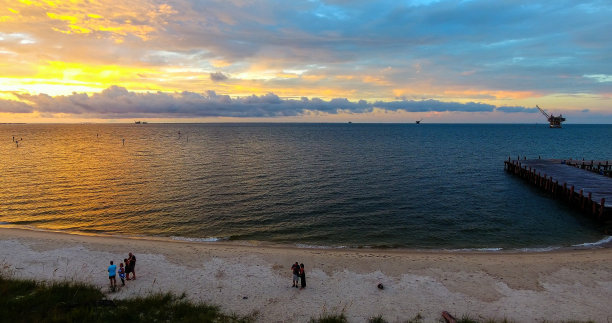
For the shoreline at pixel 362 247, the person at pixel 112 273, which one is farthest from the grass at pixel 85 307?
the shoreline at pixel 362 247

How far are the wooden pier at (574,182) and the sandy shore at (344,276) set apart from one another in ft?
39.8

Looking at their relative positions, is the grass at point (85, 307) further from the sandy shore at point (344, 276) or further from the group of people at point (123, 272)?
the sandy shore at point (344, 276)

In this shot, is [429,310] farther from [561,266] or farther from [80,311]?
[80,311]

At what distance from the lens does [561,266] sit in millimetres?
23203

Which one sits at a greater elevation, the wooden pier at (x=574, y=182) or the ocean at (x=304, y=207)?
the wooden pier at (x=574, y=182)

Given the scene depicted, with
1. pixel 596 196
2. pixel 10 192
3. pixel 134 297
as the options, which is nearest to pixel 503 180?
pixel 596 196

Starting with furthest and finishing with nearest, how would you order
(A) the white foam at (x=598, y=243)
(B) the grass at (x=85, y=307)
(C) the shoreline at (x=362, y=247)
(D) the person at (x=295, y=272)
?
(A) the white foam at (x=598, y=243) → (C) the shoreline at (x=362, y=247) → (D) the person at (x=295, y=272) → (B) the grass at (x=85, y=307)

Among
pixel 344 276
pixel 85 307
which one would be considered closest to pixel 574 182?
pixel 344 276

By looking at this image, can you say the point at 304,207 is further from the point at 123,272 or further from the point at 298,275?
the point at 123,272

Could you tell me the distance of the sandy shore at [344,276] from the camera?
17500mm

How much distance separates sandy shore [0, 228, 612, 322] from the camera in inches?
689

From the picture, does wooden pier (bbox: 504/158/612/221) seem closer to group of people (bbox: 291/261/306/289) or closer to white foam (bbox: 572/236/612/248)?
white foam (bbox: 572/236/612/248)

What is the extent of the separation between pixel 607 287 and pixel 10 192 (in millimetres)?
64061

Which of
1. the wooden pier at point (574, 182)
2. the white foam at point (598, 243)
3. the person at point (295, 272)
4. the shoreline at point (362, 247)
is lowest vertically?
the shoreline at point (362, 247)
